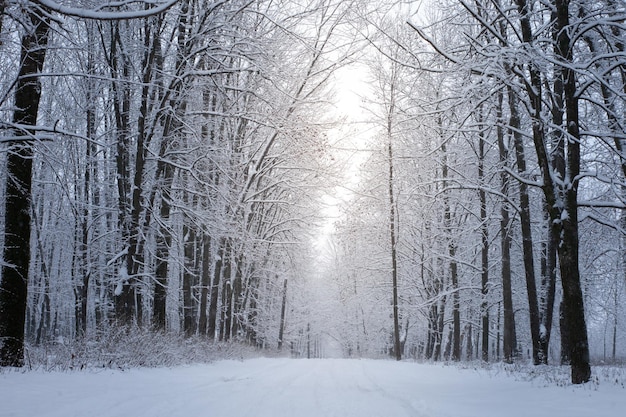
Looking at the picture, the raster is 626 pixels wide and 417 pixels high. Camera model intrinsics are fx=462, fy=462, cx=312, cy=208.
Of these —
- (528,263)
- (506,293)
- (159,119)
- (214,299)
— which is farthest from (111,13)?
(506,293)

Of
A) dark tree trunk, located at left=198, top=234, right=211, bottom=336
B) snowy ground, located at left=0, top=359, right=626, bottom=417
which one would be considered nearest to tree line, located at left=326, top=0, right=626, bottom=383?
snowy ground, located at left=0, top=359, right=626, bottom=417

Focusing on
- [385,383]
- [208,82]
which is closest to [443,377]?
[385,383]

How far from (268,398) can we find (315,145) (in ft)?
31.1

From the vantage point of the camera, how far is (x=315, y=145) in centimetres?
1470

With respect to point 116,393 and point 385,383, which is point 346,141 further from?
point 116,393

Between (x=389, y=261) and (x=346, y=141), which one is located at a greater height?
(x=346, y=141)

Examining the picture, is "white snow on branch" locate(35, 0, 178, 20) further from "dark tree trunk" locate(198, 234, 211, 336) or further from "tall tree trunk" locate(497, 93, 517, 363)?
"dark tree trunk" locate(198, 234, 211, 336)

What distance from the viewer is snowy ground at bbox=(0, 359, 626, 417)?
4.95 meters

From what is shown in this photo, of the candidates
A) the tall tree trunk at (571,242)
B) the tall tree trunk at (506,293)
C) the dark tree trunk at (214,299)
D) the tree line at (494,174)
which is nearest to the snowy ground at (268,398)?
the tall tree trunk at (571,242)

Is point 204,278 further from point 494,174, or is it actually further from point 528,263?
point 494,174

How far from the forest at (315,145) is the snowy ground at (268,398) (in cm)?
159

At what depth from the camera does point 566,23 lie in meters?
8.08

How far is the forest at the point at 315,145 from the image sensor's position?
820cm

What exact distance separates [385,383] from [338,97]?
15.3m
